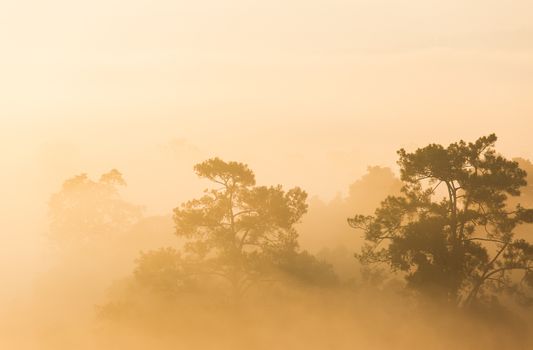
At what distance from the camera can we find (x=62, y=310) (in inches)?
2137

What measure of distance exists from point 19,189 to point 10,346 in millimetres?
116163

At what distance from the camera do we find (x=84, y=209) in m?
66.5

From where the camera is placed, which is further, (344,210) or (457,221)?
(344,210)

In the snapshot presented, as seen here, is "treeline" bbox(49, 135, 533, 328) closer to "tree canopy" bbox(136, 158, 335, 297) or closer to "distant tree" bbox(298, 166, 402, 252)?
"tree canopy" bbox(136, 158, 335, 297)

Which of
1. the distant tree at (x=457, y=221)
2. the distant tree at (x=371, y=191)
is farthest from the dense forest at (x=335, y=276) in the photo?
the distant tree at (x=371, y=191)

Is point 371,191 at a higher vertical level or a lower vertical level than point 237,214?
higher

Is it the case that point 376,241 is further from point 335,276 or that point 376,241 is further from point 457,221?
point 335,276

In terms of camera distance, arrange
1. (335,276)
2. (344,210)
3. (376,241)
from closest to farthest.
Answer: (376,241) → (335,276) → (344,210)

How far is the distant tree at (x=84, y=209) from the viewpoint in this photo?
215 feet

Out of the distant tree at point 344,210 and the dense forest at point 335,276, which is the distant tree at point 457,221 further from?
the distant tree at point 344,210

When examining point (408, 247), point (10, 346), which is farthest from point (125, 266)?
point (408, 247)

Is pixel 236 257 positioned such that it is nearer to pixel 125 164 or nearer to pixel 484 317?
pixel 484 317

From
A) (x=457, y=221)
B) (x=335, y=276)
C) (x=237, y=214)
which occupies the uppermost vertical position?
(x=457, y=221)

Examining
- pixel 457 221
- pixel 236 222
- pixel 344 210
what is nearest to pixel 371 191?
pixel 344 210
